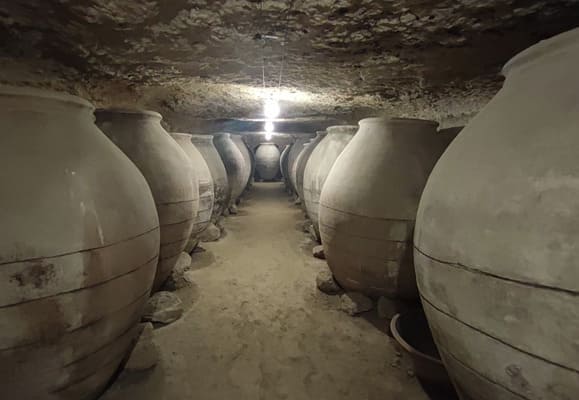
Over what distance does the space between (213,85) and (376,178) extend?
1869mm

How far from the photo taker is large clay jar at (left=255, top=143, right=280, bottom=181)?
1301 centimetres

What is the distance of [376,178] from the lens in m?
2.48

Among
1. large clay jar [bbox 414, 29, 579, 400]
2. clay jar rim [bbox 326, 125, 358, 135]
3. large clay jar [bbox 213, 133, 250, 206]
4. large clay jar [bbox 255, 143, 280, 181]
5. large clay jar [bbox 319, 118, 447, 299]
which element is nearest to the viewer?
large clay jar [bbox 414, 29, 579, 400]

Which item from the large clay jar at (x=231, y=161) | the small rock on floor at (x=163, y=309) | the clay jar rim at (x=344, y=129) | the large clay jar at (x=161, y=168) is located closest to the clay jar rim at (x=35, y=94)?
the large clay jar at (x=161, y=168)

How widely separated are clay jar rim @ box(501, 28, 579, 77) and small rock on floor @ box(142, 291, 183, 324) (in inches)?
102

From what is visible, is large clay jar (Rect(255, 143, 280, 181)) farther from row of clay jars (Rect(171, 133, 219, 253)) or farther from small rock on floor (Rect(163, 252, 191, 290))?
small rock on floor (Rect(163, 252, 191, 290))

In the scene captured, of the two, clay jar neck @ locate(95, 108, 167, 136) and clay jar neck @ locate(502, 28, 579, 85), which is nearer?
clay jar neck @ locate(502, 28, 579, 85)

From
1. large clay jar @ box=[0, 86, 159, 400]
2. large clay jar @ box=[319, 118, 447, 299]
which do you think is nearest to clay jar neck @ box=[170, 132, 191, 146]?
large clay jar @ box=[319, 118, 447, 299]

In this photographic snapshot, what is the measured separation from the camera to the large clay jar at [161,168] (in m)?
2.56

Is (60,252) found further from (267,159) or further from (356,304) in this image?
(267,159)

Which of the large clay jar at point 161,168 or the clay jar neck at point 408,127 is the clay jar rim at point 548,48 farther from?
the large clay jar at point 161,168

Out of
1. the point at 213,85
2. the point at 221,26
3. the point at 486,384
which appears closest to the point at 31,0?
the point at 221,26

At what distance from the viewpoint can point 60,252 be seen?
50.9 inches

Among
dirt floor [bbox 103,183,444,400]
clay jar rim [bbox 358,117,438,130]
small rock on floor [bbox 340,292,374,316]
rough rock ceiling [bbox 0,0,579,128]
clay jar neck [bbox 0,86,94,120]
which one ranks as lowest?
dirt floor [bbox 103,183,444,400]
